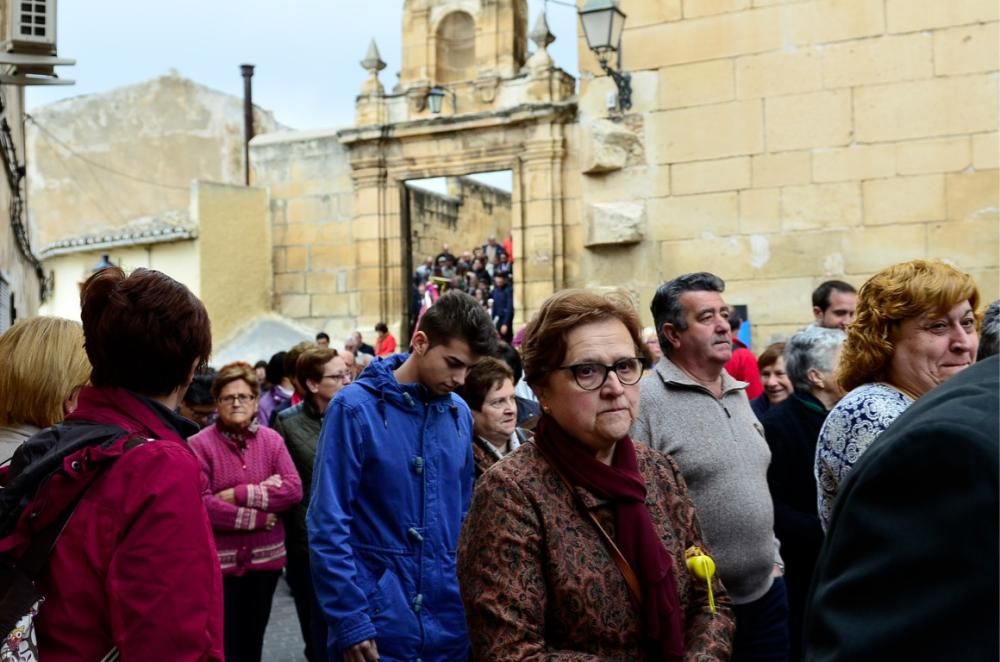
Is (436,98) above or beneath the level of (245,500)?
above

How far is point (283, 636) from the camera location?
712cm

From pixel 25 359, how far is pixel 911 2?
746 centimetres

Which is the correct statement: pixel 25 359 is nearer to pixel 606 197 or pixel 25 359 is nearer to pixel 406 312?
pixel 606 197

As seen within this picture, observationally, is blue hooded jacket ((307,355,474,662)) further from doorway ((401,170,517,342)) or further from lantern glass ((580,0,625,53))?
doorway ((401,170,517,342))

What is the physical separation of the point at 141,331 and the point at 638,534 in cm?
112

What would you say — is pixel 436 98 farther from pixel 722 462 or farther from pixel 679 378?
pixel 722 462

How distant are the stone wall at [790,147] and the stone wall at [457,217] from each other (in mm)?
8600

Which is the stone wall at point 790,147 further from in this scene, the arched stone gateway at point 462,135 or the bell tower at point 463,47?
the bell tower at point 463,47

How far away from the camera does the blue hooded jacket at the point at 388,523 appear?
11.5 feet

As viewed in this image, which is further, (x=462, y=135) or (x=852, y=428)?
(x=462, y=135)

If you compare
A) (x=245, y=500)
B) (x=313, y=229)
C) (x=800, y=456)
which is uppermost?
(x=313, y=229)

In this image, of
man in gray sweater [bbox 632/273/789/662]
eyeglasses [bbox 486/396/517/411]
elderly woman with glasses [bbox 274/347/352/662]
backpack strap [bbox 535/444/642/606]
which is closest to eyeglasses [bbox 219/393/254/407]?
elderly woman with glasses [bbox 274/347/352/662]

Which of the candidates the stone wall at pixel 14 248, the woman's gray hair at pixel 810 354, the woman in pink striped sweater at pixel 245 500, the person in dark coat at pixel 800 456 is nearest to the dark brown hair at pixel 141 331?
the person in dark coat at pixel 800 456

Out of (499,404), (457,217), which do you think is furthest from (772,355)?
(457,217)
